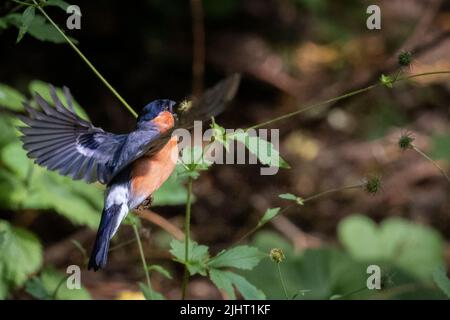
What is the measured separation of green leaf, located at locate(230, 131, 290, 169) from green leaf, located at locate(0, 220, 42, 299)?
4.23 feet

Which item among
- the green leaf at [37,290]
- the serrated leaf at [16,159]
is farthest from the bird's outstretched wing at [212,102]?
the serrated leaf at [16,159]

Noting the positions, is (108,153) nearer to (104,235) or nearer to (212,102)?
(104,235)

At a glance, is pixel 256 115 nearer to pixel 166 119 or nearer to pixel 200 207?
pixel 200 207

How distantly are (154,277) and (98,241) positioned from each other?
236 centimetres

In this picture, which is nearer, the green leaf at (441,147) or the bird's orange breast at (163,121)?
the bird's orange breast at (163,121)

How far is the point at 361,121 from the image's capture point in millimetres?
5355

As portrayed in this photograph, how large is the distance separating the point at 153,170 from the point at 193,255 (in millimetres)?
274

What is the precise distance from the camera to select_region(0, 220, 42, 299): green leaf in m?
2.63

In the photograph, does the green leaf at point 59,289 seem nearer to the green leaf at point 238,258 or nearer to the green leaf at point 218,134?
the green leaf at point 238,258

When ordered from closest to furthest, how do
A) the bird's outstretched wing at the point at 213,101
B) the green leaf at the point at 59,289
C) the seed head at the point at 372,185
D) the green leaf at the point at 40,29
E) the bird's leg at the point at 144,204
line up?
the bird's outstretched wing at the point at 213,101 → the seed head at the point at 372,185 → the bird's leg at the point at 144,204 → the green leaf at the point at 40,29 → the green leaf at the point at 59,289

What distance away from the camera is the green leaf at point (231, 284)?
1802 millimetres

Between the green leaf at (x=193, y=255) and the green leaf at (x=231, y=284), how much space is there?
0.12 ft

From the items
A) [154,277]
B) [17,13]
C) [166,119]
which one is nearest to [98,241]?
[166,119]
